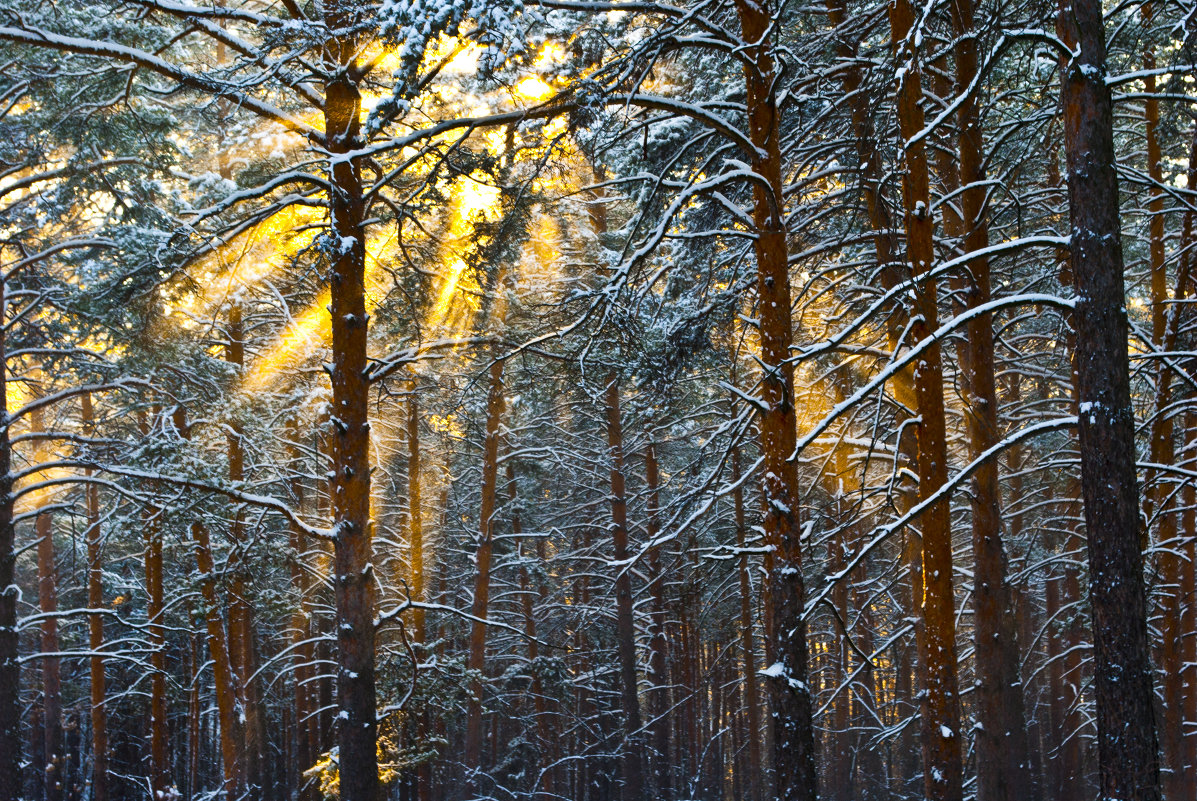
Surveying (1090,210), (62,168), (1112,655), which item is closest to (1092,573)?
(1112,655)

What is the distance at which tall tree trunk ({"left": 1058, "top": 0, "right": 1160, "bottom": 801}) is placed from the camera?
535 centimetres

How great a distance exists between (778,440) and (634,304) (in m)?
Answer: 1.98

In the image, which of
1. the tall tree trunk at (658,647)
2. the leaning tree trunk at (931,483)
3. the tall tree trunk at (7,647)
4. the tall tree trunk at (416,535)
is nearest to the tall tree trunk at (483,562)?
the tall tree trunk at (416,535)

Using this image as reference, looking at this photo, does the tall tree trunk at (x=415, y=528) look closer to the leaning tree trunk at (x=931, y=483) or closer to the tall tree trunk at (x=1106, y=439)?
the leaning tree trunk at (x=931, y=483)

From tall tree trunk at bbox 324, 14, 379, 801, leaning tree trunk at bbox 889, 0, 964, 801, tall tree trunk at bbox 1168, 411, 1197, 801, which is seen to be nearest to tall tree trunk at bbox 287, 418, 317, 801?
tall tree trunk at bbox 324, 14, 379, 801

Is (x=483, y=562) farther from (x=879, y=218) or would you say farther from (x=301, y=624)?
(x=879, y=218)

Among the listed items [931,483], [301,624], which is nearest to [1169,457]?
[931,483]

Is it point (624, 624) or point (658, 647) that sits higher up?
point (624, 624)

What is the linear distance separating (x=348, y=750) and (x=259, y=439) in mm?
9783

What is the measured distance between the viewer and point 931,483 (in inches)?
297

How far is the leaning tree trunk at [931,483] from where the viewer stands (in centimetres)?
738

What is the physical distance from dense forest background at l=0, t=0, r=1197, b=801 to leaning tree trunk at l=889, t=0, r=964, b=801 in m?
0.03

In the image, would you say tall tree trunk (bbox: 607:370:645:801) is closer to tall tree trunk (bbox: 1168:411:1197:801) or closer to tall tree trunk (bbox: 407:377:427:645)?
tall tree trunk (bbox: 407:377:427:645)

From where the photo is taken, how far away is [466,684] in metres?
17.1
